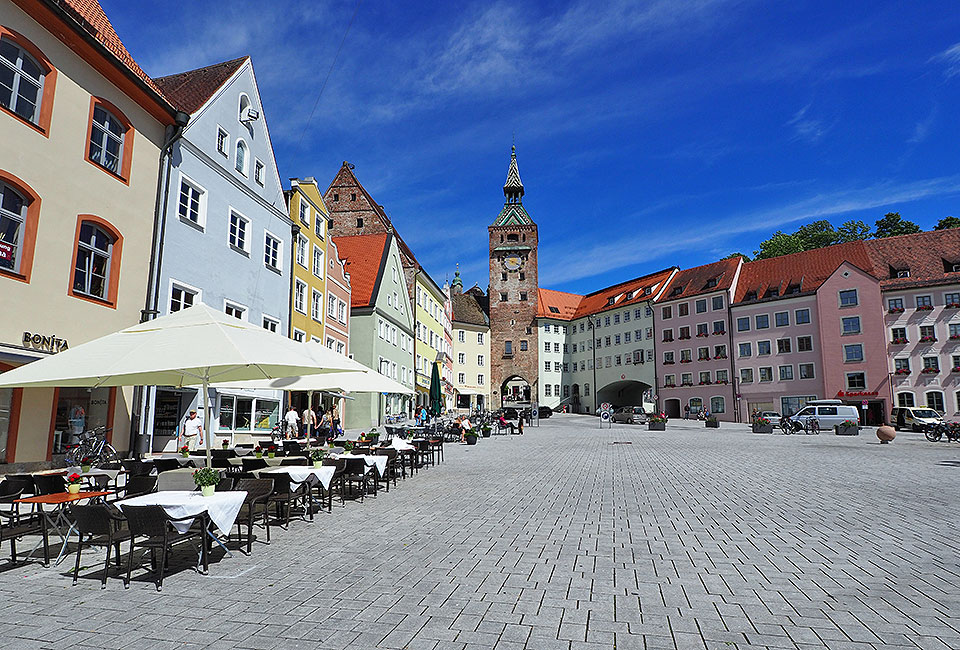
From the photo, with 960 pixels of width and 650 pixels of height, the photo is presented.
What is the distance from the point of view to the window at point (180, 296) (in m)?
18.6

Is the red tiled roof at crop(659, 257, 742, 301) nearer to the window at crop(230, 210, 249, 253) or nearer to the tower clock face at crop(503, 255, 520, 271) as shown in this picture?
the tower clock face at crop(503, 255, 520, 271)

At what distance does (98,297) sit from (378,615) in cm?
1388

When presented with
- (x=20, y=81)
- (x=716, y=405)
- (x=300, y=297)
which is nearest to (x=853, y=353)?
(x=716, y=405)

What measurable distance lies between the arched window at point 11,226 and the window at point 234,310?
8.19 m

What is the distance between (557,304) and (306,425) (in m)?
62.4

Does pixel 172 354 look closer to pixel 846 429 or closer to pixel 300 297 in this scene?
pixel 300 297

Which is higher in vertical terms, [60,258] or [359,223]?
[359,223]

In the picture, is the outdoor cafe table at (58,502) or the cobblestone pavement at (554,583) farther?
the outdoor cafe table at (58,502)

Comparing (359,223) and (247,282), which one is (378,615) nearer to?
(247,282)

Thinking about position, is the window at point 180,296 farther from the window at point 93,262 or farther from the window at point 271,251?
the window at point 271,251

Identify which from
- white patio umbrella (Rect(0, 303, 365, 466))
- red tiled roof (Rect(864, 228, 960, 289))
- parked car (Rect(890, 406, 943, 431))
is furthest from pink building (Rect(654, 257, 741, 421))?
white patio umbrella (Rect(0, 303, 365, 466))

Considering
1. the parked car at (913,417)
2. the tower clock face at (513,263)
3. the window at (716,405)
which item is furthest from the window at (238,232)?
the tower clock face at (513,263)

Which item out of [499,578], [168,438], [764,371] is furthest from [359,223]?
[499,578]

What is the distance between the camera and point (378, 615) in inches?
203
